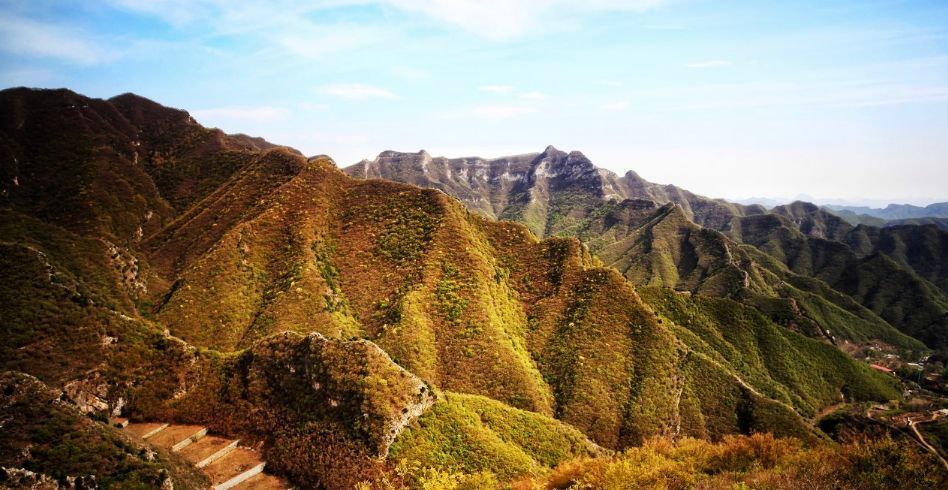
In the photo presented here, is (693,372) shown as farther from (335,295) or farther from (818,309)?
(818,309)

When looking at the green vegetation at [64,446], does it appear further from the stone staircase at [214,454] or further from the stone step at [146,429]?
the stone step at [146,429]

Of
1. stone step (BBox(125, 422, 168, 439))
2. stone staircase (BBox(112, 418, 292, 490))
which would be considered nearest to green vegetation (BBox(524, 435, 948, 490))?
stone staircase (BBox(112, 418, 292, 490))

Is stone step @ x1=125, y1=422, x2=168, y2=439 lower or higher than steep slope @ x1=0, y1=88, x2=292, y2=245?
lower

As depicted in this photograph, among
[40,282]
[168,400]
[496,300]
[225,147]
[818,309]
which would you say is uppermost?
[225,147]

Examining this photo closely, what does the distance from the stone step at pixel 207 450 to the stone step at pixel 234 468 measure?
50 centimetres

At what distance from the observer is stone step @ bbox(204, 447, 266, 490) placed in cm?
3947

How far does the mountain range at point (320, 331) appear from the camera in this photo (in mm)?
43125

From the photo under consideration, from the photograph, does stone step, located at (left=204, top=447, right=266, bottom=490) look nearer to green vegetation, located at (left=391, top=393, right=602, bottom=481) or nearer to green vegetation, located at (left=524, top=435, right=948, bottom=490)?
green vegetation, located at (left=391, top=393, right=602, bottom=481)

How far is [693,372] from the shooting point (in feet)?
274

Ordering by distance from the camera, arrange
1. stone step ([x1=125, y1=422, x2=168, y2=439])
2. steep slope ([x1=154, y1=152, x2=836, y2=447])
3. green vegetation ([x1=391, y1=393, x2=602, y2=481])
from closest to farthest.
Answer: green vegetation ([x1=391, y1=393, x2=602, y2=481]) → stone step ([x1=125, y1=422, x2=168, y2=439]) → steep slope ([x1=154, y1=152, x2=836, y2=447])

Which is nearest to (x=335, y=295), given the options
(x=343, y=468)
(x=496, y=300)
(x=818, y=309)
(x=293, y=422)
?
(x=496, y=300)

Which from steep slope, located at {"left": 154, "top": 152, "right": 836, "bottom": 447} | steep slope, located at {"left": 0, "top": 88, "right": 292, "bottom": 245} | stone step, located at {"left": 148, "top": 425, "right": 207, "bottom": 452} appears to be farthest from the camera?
steep slope, located at {"left": 0, "top": 88, "right": 292, "bottom": 245}

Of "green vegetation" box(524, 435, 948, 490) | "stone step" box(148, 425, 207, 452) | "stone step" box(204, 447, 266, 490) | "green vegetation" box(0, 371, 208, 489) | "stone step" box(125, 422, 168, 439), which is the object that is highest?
"green vegetation" box(524, 435, 948, 490)

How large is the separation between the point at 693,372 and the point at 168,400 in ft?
285
